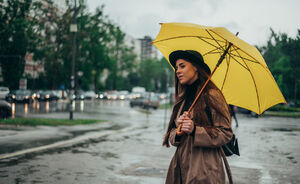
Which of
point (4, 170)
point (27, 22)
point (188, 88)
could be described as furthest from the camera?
point (27, 22)

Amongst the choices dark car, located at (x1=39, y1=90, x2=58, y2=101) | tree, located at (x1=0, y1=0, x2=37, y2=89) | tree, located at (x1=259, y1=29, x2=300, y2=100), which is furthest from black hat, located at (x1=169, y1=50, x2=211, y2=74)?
dark car, located at (x1=39, y1=90, x2=58, y2=101)

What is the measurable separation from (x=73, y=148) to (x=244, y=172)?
4.69 meters

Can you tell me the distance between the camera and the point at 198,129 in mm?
3082

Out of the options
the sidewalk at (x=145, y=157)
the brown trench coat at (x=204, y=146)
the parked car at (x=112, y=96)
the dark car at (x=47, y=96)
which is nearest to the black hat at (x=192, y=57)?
the brown trench coat at (x=204, y=146)

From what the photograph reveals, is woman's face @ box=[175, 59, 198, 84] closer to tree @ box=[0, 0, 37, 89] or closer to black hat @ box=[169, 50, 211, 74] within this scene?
black hat @ box=[169, 50, 211, 74]

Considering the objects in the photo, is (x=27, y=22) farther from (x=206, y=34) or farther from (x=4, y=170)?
(x=206, y=34)

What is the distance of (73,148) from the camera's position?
10.2 m

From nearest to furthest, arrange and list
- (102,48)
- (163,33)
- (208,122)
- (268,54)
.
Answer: (208,122), (163,33), (102,48), (268,54)

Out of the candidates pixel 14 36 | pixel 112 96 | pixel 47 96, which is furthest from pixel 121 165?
pixel 112 96

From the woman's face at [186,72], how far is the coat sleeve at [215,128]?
248 mm

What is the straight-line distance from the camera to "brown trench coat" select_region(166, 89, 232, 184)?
3.03 meters

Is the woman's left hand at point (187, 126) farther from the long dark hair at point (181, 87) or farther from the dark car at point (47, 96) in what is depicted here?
the dark car at point (47, 96)

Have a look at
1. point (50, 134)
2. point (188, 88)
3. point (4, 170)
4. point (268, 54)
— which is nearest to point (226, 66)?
point (188, 88)

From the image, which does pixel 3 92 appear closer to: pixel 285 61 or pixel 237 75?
pixel 285 61
